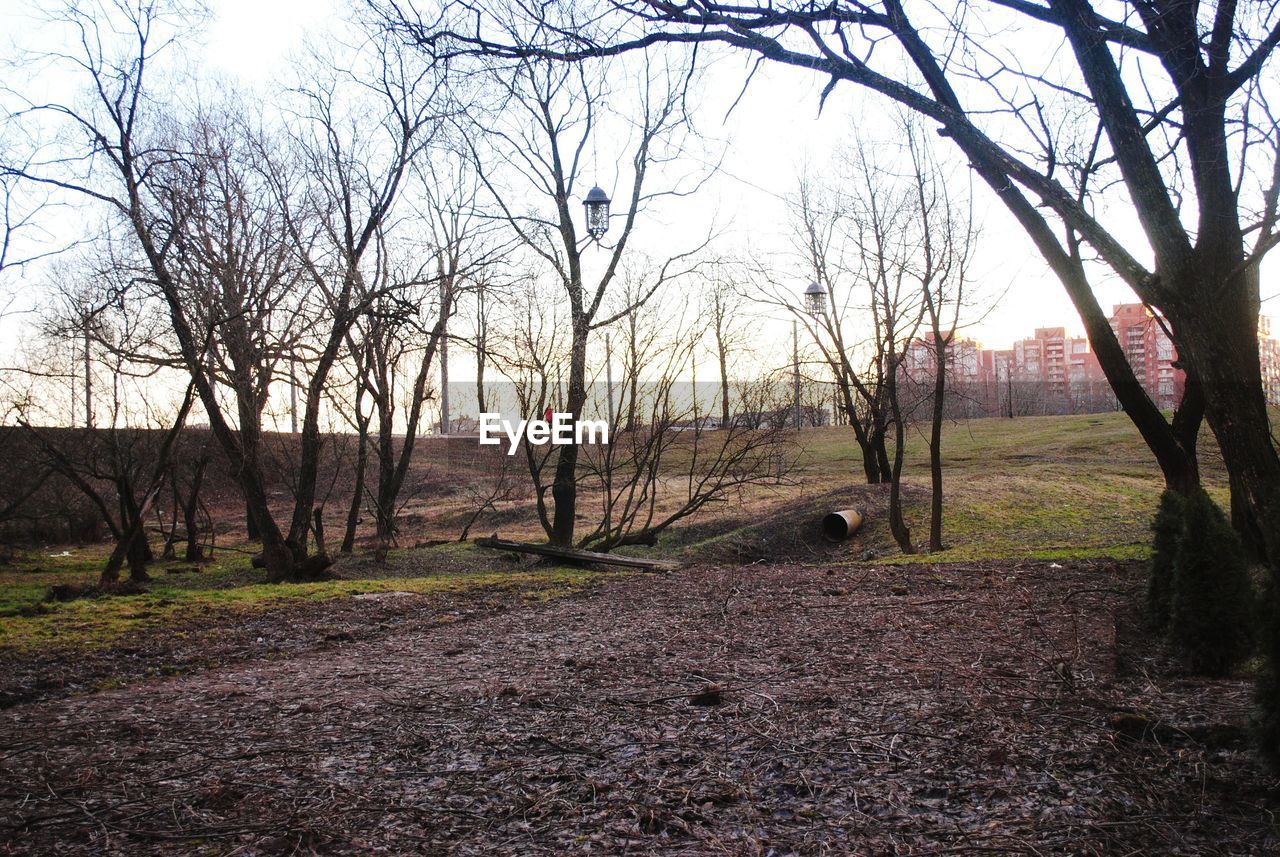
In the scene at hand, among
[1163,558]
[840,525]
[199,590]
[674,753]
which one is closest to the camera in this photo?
[674,753]

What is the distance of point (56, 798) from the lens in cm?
284

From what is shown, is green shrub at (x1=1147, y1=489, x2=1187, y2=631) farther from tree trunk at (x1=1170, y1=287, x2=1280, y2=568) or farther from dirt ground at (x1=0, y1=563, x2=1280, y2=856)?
tree trunk at (x1=1170, y1=287, x2=1280, y2=568)

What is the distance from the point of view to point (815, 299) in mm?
16594

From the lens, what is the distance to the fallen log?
1108 centimetres

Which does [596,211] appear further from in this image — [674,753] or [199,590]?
[674,753]

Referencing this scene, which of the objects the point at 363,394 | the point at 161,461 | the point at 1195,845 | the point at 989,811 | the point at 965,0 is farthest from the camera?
the point at 363,394

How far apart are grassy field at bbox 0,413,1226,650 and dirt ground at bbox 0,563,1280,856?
2.67 meters

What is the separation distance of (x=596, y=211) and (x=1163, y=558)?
26.7 feet

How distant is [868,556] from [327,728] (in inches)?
443

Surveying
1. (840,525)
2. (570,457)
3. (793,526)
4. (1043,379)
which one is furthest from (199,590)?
(1043,379)

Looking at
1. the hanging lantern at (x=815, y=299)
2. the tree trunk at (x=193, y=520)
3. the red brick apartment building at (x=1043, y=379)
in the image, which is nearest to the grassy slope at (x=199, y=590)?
the tree trunk at (x=193, y=520)

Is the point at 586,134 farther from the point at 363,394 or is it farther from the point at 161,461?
the point at 161,461

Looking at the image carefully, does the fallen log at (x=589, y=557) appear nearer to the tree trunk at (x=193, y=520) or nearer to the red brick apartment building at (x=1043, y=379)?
the tree trunk at (x=193, y=520)

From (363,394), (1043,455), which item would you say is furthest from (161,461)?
(1043,455)
